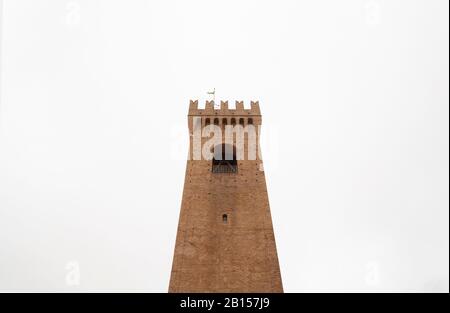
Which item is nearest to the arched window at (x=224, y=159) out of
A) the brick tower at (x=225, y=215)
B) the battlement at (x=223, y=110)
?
the brick tower at (x=225, y=215)

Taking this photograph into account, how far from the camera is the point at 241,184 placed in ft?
91.7

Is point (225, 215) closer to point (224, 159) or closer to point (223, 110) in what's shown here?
point (224, 159)

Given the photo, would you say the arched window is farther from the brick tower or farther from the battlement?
the battlement

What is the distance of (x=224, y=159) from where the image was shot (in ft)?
97.6

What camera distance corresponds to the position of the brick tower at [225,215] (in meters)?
24.2

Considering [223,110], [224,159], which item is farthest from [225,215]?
[223,110]

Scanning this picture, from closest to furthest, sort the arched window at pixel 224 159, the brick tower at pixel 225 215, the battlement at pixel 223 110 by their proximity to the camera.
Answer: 1. the brick tower at pixel 225 215
2. the arched window at pixel 224 159
3. the battlement at pixel 223 110

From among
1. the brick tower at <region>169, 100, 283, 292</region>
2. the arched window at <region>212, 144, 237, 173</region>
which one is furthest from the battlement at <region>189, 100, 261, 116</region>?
the arched window at <region>212, 144, 237, 173</region>

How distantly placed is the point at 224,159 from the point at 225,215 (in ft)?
14.4

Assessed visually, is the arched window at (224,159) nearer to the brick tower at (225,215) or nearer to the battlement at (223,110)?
the brick tower at (225,215)
